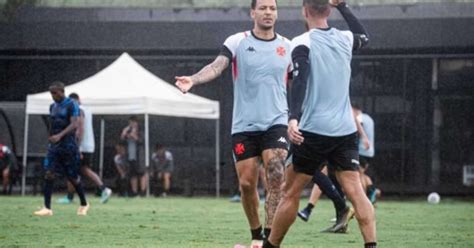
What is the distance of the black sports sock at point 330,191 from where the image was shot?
1514 cm

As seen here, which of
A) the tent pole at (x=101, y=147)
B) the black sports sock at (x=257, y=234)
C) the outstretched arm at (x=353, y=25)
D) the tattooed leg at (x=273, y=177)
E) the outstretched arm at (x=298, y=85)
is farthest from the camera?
the tent pole at (x=101, y=147)

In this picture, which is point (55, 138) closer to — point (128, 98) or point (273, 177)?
point (273, 177)

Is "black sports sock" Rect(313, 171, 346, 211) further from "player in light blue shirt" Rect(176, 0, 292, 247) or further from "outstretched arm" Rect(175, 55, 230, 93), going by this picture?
"outstretched arm" Rect(175, 55, 230, 93)

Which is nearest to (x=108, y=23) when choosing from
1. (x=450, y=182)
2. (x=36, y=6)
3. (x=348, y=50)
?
(x=36, y=6)

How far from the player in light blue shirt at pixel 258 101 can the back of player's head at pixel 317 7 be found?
71.7 inches

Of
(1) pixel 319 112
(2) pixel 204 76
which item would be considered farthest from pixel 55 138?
(1) pixel 319 112

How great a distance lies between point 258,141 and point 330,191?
3356mm

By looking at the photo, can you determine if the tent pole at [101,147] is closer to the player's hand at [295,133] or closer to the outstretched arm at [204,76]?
the outstretched arm at [204,76]

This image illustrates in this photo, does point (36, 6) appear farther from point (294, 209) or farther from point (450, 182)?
point (294, 209)

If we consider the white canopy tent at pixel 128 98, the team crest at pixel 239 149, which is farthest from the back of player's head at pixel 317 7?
the white canopy tent at pixel 128 98

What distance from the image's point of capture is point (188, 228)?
52.9 ft

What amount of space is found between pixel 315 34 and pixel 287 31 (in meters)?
22.1

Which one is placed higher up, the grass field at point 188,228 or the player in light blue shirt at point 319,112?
the player in light blue shirt at point 319,112

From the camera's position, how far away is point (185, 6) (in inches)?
1307
